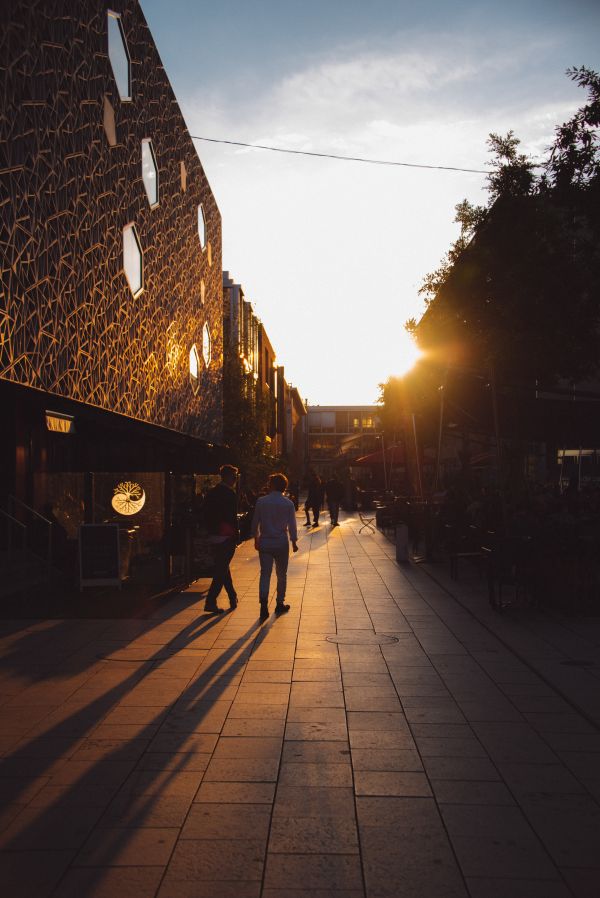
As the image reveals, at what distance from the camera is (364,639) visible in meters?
9.25

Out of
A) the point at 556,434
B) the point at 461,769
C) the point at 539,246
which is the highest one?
the point at 539,246

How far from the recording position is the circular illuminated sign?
14.7 meters

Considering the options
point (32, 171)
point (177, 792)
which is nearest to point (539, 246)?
point (32, 171)

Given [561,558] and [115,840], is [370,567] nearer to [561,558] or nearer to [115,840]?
[561,558]

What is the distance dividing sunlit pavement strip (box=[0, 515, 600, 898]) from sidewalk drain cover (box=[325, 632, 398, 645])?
0.18 feet

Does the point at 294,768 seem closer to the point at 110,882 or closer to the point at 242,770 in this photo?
the point at 242,770

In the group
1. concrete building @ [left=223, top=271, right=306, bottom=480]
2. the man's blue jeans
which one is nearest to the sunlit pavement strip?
the man's blue jeans

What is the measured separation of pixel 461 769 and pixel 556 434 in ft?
38.4

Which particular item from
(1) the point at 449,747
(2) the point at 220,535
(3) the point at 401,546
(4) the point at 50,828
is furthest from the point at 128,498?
(4) the point at 50,828

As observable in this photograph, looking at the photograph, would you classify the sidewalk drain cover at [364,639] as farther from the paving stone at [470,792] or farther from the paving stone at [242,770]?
the paving stone at [470,792]

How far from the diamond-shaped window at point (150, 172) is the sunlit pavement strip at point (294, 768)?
15027 millimetres

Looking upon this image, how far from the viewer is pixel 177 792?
473 centimetres

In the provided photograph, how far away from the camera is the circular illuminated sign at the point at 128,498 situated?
14.7 m

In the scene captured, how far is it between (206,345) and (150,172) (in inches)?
399
